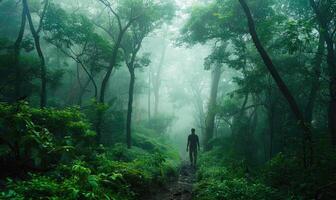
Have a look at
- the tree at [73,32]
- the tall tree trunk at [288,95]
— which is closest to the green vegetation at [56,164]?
the tall tree trunk at [288,95]

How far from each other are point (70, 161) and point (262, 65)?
13759mm

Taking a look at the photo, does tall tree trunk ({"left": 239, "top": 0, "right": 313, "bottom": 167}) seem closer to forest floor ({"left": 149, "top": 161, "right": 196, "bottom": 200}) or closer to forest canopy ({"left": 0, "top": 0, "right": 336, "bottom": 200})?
forest canopy ({"left": 0, "top": 0, "right": 336, "bottom": 200})

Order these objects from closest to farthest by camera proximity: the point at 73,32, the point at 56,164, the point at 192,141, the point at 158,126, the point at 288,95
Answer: the point at 56,164 → the point at 288,95 → the point at 192,141 → the point at 73,32 → the point at 158,126

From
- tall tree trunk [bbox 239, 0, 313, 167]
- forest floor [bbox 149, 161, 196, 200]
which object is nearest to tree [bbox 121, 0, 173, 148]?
forest floor [bbox 149, 161, 196, 200]

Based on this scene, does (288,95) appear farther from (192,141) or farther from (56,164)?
(56,164)

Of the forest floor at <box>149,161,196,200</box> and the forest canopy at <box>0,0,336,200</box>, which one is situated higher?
the forest canopy at <box>0,0,336,200</box>

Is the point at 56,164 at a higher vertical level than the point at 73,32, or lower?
lower

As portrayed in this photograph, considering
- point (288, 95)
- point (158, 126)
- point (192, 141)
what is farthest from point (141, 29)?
point (158, 126)

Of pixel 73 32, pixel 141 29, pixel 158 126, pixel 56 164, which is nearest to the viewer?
pixel 56 164

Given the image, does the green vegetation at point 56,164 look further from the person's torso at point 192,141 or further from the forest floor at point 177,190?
the person's torso at point 192,141

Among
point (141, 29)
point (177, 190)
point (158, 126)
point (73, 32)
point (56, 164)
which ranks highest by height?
point (141, 29)

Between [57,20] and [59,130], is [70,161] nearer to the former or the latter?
[59,130]

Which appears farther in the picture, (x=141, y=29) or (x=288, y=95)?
(x=141, y=29)

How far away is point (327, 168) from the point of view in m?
8.61
